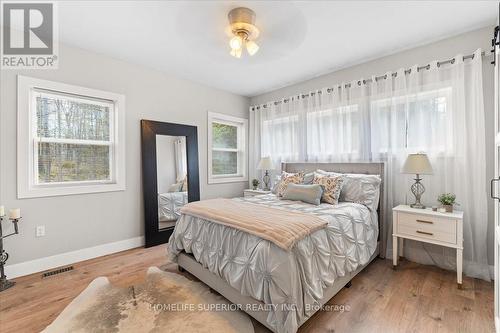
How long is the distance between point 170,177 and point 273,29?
2.56 meters

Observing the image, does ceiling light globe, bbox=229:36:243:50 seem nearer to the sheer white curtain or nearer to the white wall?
the sheer white curtain

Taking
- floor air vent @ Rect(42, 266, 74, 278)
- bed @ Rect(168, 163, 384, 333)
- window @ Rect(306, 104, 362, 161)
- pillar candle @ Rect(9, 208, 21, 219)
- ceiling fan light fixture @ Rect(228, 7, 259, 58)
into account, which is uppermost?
ceiling fan light fixture @ Rect(228, 7, 259, 58)

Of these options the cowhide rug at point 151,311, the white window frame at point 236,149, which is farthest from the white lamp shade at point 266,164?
the cowhide rug at point 151,311

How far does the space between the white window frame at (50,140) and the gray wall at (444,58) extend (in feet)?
10.3

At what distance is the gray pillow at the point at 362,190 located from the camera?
2740 millimetres

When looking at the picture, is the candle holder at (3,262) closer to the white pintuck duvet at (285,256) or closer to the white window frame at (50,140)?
the white window frame at (50,140)

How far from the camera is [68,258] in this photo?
2.80m

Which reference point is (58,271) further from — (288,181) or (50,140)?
(288,181)

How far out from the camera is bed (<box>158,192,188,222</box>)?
357cm

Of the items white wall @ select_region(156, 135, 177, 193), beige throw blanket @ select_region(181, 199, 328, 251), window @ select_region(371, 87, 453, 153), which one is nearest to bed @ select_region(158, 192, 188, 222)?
white wall @ select_region(156, 135, 177, 193)

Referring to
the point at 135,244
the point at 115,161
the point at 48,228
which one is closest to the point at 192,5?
the point at 115,161

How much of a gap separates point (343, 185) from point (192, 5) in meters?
2.53

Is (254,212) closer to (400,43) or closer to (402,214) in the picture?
(402,214)

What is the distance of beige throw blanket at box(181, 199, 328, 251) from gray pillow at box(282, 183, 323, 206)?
2.17ft
